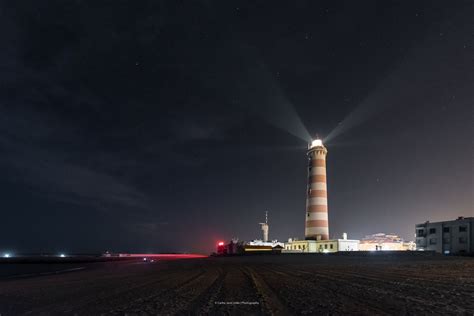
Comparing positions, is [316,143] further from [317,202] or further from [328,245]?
[328,245]

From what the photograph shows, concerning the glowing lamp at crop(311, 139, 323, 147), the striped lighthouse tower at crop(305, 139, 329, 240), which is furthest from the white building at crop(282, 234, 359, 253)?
the glowing lamp at crop(311, 139, 323, 147)

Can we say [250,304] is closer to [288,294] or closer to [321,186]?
[288,294]

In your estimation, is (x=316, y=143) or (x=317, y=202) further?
(x=316, y=143)

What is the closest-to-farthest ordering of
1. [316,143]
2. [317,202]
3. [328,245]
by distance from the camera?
[328,245] → [317,202] → [316,143]

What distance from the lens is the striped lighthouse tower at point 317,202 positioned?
74.4 meters

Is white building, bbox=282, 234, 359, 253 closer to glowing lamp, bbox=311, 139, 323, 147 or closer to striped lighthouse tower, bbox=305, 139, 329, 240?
striped lighthouse tower, bbox=305, 139, 329, 240

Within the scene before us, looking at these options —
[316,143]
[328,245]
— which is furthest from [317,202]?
[316,143]

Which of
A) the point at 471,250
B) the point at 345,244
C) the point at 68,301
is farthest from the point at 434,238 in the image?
the point at 68,301

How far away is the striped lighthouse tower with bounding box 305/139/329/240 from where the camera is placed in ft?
244

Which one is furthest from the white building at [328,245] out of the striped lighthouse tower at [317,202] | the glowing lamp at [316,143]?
the glowing lamp at [316,143]

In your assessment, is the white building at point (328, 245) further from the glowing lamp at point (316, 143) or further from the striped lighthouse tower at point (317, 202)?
the glowing lamp at point (316, 143)

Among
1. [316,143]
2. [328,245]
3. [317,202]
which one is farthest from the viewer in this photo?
[316,143]

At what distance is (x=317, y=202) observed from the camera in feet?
245

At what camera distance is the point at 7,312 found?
1073 cm
